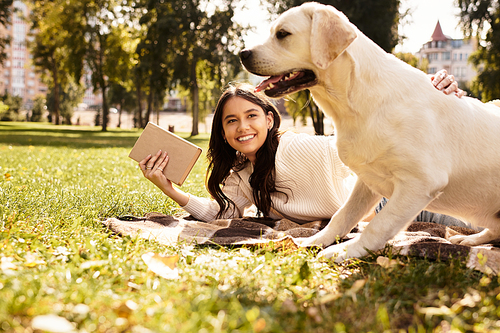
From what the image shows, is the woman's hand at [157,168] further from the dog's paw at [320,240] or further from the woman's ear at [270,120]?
the dog's paw at [320,240]

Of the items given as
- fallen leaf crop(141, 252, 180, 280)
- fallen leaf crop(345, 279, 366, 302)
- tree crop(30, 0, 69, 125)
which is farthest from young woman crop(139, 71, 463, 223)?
tree crop(30, 0, 69, 125)

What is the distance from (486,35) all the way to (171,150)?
2471 cm

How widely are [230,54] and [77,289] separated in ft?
83.2

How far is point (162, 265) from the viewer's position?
2.18 metres

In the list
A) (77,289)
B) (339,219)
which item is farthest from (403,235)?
(77,289)

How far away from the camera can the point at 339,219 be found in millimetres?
2998

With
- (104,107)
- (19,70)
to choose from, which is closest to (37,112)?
(104,107)

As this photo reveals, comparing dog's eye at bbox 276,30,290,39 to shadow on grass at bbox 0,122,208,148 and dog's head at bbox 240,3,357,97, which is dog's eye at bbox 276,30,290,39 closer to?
dog's head at bbox 240,3,357,97

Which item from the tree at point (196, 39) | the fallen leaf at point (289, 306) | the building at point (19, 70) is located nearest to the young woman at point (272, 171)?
the fallen leaf at point (289, 306)

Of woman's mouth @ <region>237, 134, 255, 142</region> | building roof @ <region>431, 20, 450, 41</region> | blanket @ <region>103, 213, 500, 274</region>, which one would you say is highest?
building roof @ <region>431, 20, 450, 41</region>

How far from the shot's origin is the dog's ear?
8.10 ft

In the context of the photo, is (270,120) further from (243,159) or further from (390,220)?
(390,220)

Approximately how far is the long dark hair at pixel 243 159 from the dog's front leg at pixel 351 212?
3.26ft

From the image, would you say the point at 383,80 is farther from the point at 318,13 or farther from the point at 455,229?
the point at 455,229
